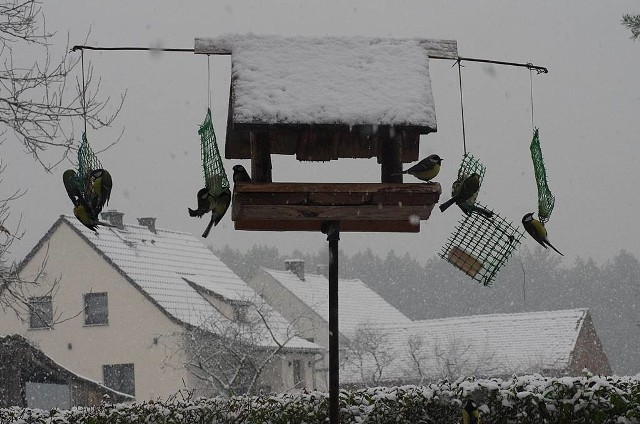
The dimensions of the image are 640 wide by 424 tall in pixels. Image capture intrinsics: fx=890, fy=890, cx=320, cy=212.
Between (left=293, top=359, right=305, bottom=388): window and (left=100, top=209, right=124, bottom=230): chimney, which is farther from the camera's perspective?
(left=293, top=359, right=305, bottom=388): window

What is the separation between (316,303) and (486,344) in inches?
199

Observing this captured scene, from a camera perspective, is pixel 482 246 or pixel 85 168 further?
pixel 482 246

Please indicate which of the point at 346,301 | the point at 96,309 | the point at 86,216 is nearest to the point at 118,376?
the point at 96,309

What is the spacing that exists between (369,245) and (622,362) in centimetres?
Answer: 2010

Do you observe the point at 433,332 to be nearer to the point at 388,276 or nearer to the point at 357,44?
the point at 357,44

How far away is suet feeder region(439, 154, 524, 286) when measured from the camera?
5039mm

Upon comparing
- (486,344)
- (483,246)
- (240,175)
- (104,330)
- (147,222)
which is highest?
(147,222)

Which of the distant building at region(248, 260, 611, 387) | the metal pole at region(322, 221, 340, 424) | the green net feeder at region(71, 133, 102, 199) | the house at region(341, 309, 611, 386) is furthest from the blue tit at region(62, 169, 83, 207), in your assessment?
the house at region(341, 309, 611, 386)

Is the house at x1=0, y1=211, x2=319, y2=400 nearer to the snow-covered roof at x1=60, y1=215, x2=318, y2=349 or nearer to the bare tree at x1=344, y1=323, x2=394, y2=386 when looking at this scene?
the snow-covered roof at x1=60, y1=215, x2=318, y2=349

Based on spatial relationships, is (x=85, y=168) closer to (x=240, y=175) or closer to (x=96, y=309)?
(x=240, y=175)

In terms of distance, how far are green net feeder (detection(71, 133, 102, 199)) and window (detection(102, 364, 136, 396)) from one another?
52.2 feet

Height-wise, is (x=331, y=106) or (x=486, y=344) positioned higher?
(x=331, y=106)

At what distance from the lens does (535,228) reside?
464 cm

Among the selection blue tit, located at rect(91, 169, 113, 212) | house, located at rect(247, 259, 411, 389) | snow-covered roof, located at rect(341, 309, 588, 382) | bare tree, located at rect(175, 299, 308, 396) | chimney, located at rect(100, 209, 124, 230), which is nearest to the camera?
blue tit, located at rect(91, 169, 113, 212)
